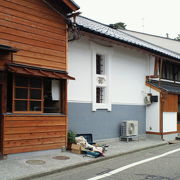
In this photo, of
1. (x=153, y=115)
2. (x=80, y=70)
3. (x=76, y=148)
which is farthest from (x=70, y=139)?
(x=153, y=115)

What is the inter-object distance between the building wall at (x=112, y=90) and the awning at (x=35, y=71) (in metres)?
1.57

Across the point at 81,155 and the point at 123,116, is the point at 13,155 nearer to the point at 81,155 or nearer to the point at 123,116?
the point at 81,155

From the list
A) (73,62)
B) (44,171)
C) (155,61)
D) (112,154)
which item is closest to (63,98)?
(73,62)

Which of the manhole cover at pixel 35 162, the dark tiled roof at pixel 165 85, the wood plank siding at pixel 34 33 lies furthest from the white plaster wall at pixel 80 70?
the dark tiled roof at pixel 165 85

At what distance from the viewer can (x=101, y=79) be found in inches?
520

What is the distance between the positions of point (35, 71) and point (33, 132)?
1993 millimetres

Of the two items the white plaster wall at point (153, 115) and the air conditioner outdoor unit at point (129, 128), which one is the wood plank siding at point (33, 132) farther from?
the white plaster wall at point (153, 115)

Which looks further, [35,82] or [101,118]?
[101,118]

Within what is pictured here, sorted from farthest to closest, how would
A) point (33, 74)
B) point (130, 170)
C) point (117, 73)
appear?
point (117, 73) < point (33, 74) < point (130, 170)

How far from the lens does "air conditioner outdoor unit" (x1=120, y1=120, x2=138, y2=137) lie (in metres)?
13.7

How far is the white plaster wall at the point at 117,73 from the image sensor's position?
1181 centimetres

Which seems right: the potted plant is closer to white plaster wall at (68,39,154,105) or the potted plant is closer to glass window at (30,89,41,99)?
white plaster wall at (68,39,154,105)

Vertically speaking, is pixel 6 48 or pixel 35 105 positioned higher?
pixel 6 48

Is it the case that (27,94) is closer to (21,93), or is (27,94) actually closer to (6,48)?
(21,93)
